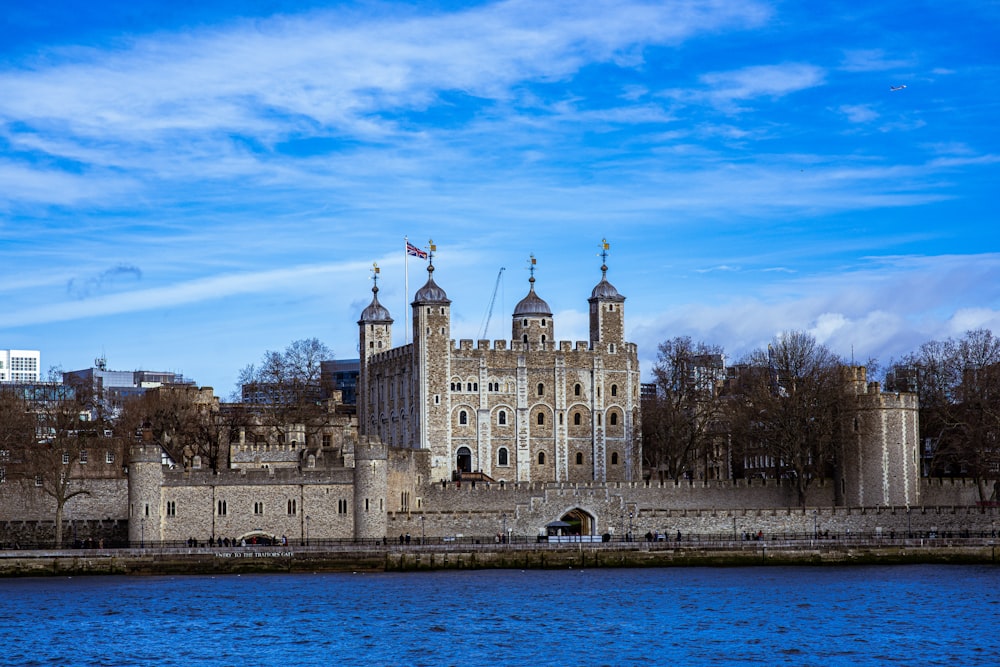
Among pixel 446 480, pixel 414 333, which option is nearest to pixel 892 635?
pixel 446 480

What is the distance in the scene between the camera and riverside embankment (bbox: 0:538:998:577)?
239 feet

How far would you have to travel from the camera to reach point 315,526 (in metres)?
77.6

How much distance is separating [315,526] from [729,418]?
26.3m

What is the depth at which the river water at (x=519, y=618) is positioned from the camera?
176ft

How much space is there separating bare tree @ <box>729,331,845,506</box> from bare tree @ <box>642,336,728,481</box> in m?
2.35

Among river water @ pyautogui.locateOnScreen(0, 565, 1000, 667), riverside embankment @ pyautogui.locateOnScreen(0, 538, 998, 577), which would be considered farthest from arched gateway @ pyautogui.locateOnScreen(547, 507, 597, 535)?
river water @ pyautogui.locateOnScreen(0, 565, 1000, 667)

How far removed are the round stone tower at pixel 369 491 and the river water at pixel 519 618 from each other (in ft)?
13.2

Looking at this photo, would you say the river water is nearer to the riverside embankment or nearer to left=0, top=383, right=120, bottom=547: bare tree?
the riverside embankment

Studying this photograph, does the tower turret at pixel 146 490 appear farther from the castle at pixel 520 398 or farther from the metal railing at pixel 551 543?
the castle at pixel 520 398

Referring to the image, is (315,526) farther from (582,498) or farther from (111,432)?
(111,432)

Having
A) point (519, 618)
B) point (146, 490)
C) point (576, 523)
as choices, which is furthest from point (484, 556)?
point (146, 490)

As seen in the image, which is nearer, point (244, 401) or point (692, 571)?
point (692, 571)

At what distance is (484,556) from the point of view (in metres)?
74.6

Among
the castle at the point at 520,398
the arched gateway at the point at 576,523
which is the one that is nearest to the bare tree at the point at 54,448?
the castle at the point at 520,398
